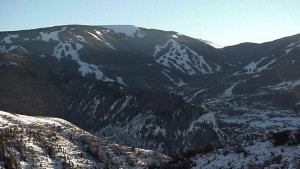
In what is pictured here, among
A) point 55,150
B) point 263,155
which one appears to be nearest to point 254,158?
point 263,155

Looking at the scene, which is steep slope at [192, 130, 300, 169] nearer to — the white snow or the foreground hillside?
the white snow

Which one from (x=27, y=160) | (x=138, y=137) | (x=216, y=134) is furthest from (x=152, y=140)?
(x=27, y=160)

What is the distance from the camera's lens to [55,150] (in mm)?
56844

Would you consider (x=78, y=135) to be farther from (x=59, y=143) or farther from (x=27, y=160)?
(x=27, y=160)

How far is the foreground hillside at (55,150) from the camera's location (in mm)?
51375

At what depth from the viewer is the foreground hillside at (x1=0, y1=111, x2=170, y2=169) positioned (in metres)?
51.4

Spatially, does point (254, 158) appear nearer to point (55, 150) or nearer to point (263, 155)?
point (263, 155)

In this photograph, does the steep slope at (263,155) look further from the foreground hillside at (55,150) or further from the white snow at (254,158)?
the foreground hillside at (55,150)

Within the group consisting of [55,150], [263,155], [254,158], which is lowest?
[55,150]

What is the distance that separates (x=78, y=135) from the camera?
6906 centimetres

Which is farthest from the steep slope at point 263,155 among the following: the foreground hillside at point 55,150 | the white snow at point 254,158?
the foreground hillside at point 55,150

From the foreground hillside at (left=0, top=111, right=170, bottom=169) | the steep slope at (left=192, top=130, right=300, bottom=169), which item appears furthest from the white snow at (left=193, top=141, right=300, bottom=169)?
the foreground hillside at (left=0, top=111, right=170, bottom=169)

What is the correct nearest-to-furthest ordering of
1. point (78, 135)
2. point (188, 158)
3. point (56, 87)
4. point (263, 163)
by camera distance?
point (263, 163)
point (188, 158)
point (78, 135)
point (56, 87)

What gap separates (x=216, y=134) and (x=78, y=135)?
269 ft
